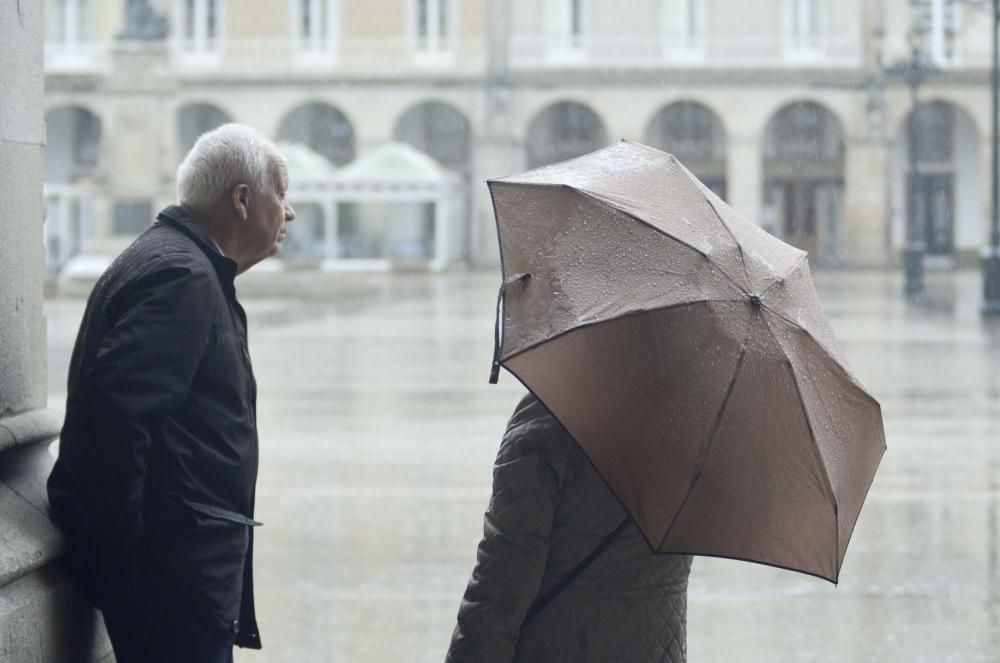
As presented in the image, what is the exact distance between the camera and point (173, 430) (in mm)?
3357

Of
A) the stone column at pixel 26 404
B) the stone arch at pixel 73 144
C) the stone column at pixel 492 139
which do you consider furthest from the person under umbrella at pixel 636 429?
the stone arch at pixel 73 144

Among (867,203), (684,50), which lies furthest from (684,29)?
(867,203)

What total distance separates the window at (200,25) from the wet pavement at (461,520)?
3315 cm

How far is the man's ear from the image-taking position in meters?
3.60

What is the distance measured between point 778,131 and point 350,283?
19220mm

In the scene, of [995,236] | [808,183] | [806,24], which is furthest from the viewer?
[808,183]

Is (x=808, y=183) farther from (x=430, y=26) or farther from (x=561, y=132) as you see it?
(x=430, y=26)

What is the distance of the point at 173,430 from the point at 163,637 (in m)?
0.44

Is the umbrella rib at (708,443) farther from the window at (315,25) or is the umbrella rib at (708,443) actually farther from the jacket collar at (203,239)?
the window at (315,25)

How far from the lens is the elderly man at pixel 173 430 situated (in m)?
3.26

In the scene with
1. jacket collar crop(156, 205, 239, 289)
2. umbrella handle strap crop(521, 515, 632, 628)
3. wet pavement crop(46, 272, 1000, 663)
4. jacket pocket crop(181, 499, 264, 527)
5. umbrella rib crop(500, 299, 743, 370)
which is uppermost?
jacket collar crop(156, 205, 239, 289)

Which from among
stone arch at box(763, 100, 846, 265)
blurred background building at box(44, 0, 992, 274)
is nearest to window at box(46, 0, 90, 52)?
blurred background building at box(44, 0, 992, 274)

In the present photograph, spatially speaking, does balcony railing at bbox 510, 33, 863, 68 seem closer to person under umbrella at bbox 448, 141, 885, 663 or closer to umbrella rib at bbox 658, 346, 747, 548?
person under umbrella at bbox 448, 141, 885, 663

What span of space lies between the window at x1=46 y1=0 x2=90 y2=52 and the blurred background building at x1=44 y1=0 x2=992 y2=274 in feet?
0.23
